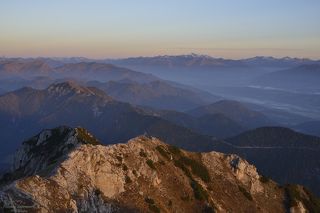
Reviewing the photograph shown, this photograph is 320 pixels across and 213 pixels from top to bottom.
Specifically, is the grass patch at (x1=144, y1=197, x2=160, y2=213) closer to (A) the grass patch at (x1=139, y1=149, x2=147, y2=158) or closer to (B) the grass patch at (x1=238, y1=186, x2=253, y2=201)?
(A) the grass patch at (x1=139, y1=149, x2=147, y2=158)

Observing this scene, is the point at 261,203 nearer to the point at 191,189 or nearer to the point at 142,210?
the point at 191,189

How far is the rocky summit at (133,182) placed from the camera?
6456 centimetres

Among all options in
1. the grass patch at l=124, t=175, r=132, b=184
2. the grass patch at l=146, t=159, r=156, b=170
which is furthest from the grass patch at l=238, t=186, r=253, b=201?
the grass patch at l=124, t=175, r=132, b=184

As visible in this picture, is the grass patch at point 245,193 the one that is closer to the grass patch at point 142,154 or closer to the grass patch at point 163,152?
the grass patch at point 163,152

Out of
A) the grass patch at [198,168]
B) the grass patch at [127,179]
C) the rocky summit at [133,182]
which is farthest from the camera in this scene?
the grass patch at [198,168]

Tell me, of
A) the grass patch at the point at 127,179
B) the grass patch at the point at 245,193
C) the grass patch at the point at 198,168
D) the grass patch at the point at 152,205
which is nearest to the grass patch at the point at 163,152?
the grass patch at the point at 198,168

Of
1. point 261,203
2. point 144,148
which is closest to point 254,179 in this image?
point 261,203

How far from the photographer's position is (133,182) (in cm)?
7981

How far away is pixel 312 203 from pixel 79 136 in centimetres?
5888

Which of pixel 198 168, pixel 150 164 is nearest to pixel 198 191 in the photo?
pixel 150 164

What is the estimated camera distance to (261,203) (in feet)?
335

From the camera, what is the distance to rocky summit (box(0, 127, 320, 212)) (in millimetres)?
64562

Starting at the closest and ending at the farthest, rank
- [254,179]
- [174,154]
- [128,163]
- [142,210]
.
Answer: [142,210] → [128,163] → [174,154] → [254,179]

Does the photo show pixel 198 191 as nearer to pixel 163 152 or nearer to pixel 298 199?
pixel 163 152
